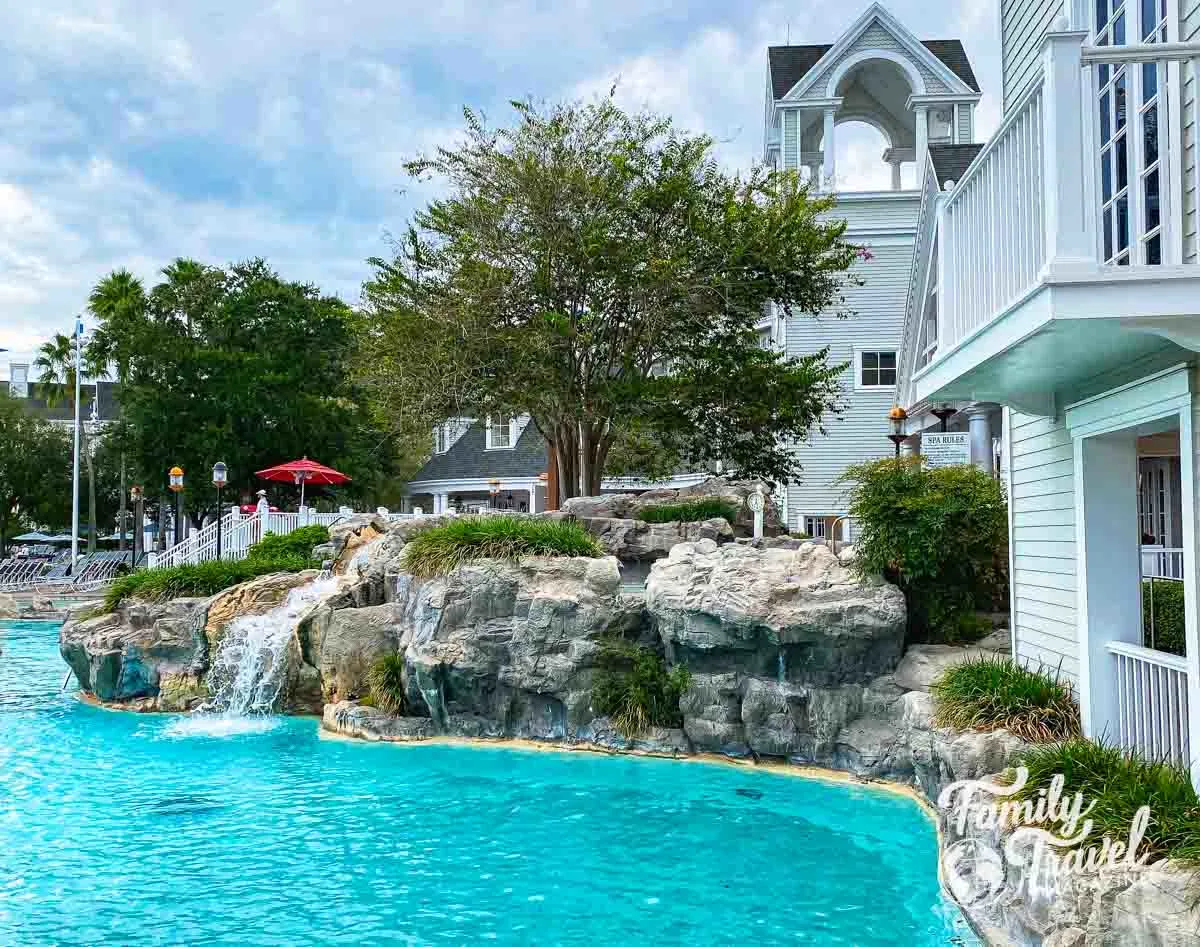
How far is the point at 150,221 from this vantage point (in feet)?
101

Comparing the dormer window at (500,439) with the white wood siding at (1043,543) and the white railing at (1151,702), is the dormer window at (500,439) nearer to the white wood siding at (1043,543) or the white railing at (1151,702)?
the white wood siding at (1043,543)

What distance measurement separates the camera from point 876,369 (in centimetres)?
2302

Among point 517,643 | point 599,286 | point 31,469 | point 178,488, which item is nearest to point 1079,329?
point 517,643

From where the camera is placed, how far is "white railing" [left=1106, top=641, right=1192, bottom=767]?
633 centimetres

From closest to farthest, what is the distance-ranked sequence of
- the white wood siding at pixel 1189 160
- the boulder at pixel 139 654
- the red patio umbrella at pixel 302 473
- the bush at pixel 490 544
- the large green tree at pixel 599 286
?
the white wood siding at pixel 1189 160 < the bush at pixel 490 544 < the boulder at pixel 139 654 < the large green tree at pixel 599 286 < the red patio umbrella at pixel 302 473

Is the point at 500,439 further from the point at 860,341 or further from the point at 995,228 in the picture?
the point at 995,228

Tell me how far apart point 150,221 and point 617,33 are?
18247 millimetres

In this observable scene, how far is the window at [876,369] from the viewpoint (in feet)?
75.2

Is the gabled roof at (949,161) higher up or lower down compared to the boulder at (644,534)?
higher up

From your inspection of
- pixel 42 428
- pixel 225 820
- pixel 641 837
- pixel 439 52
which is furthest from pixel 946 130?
pixel 42 428

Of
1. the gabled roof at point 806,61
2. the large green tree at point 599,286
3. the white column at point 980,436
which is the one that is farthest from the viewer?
the gabled roof at point 806,61

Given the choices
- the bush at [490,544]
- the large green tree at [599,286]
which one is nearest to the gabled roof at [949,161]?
the large green tree at [599,286]

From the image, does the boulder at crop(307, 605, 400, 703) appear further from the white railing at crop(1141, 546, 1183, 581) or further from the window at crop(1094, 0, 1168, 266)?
the window at crop(1094, 0, 1168, 266)

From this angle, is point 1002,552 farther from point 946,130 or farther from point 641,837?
point 946,130
